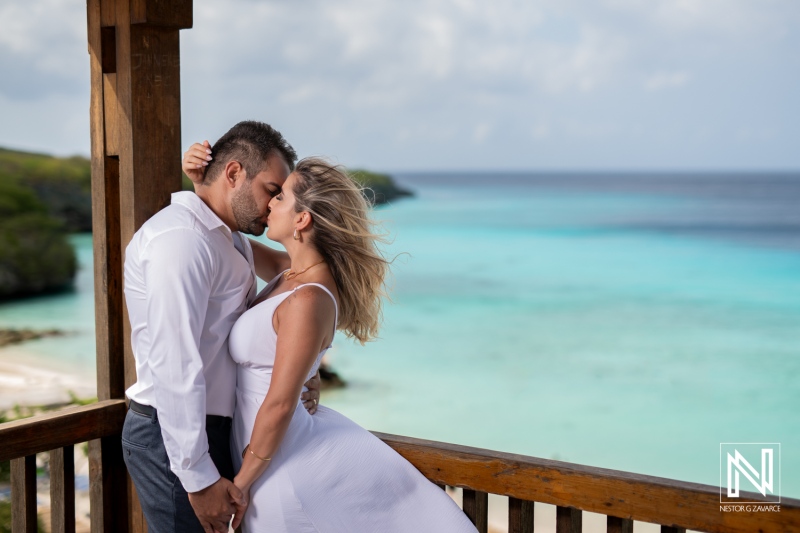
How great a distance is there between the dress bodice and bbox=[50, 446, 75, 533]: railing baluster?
2.03 ft

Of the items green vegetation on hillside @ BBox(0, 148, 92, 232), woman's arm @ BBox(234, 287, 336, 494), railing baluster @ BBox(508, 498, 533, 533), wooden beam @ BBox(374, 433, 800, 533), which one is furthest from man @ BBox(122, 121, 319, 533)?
green vegetation on hillside @ BBox(0, 148, 92, 232)

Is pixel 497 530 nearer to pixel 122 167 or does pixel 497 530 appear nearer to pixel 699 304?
pixel 122 167

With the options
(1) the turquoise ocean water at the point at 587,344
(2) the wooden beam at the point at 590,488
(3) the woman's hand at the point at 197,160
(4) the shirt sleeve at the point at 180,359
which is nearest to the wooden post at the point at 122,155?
(3) the woman's hand at the point at 197,160

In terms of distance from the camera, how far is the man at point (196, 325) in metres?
1.80

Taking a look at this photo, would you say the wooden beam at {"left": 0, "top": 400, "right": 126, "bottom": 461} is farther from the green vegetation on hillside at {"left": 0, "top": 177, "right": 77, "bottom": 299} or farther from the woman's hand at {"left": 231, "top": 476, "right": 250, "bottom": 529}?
the green vegetation on hillside at {"left": 0, "top": 177, "right": 77, "bottom": 299}

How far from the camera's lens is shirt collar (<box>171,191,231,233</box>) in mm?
1958

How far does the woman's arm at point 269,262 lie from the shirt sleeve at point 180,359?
507mm

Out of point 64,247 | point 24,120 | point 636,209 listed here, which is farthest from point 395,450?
point 636,209

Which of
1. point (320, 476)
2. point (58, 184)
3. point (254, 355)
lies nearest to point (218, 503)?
point (320, 476)

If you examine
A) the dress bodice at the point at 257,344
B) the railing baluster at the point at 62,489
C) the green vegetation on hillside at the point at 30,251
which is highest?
the dress bodice at the point at 257,344

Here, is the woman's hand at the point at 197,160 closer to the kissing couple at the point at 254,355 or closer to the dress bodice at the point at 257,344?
the kissing couple at the point at 254,355

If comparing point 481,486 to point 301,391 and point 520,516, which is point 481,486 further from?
point 301,391

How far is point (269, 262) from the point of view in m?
2.37

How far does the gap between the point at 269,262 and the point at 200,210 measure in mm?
422
